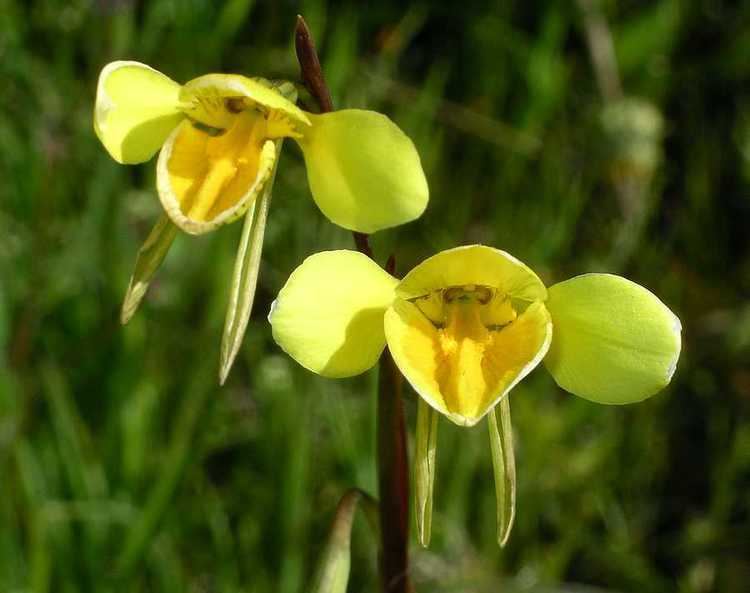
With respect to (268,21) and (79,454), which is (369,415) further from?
(268,21)

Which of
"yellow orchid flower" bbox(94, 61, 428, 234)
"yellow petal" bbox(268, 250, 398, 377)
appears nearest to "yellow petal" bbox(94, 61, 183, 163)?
"yellow orchid flower" bbox(94, 61, 428, 234)

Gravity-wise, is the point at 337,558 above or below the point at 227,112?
below

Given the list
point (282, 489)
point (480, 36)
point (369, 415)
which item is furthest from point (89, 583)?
point (480, 36)

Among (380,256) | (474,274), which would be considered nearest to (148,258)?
(474,274)

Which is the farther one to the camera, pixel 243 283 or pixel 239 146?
pixel 239 146

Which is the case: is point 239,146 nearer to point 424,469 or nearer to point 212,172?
point 212,172

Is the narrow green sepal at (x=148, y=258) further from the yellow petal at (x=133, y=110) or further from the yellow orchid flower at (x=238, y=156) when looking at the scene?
the yellow petal at (x=133, y=110)

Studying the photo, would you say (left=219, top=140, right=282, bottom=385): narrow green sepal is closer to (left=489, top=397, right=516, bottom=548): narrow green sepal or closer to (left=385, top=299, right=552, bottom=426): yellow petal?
(left=385, top=299, right=552, bottom=426): yellow petal
